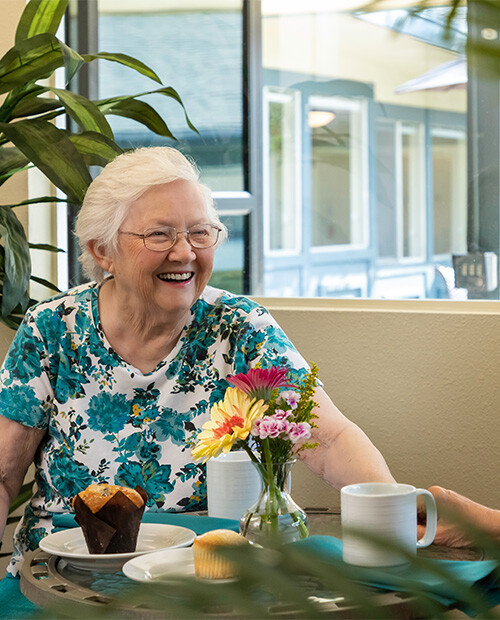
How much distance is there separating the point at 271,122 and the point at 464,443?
127 centimetres

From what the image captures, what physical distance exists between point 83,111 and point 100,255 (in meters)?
0.34

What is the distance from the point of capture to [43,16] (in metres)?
2.16

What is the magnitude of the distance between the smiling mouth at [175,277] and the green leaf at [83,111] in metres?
0.42

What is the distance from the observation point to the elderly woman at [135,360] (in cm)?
182

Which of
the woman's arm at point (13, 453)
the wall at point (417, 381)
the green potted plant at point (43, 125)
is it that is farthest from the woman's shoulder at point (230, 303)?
the wall at point (417, 381)

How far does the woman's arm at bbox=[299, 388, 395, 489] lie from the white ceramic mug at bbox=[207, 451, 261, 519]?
7.4 inches

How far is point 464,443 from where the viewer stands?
93.0 inches

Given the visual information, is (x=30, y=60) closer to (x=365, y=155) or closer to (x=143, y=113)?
(x=143, y=113)

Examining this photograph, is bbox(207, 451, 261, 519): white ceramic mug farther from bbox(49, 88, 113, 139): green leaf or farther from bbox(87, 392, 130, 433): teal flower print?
bbox(49, 88, 113, 139): green leaf

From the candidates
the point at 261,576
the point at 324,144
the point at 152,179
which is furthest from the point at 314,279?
the point at 261,576

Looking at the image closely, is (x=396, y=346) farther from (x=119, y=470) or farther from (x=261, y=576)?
(x=261, y=576)

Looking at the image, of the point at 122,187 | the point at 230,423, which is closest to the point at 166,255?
the point at 122,187

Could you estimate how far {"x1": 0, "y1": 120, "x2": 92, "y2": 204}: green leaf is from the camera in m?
1.95

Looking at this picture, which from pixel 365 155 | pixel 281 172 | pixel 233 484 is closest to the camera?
pixel 233 484
